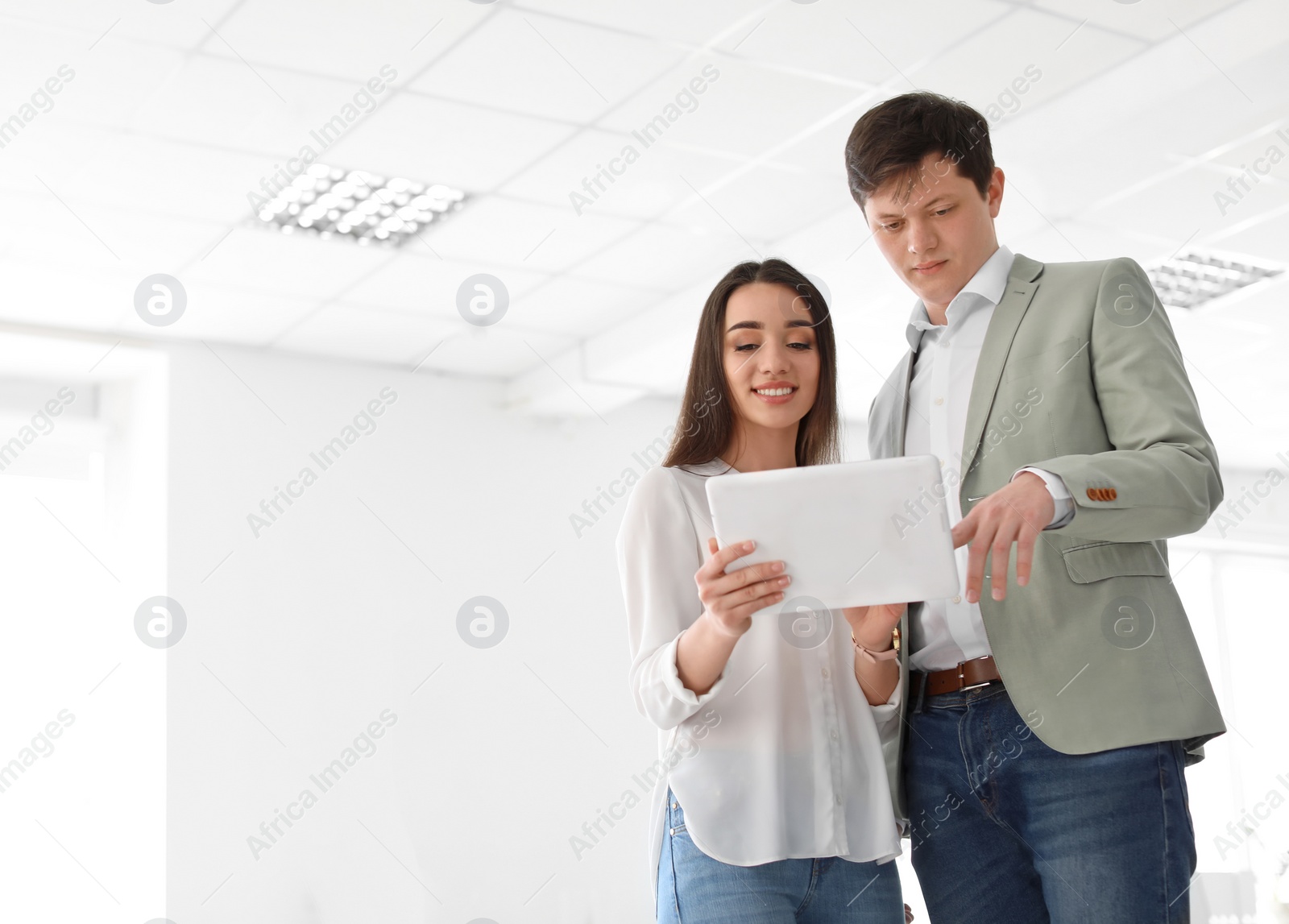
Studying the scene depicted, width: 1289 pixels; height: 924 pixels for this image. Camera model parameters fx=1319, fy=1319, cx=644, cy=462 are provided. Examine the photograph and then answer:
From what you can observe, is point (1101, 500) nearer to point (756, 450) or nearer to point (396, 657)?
point (756, 450)

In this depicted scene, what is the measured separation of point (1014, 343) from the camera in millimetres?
1646

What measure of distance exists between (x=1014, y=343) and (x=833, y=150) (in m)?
3.01

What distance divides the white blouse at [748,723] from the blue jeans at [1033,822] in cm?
6

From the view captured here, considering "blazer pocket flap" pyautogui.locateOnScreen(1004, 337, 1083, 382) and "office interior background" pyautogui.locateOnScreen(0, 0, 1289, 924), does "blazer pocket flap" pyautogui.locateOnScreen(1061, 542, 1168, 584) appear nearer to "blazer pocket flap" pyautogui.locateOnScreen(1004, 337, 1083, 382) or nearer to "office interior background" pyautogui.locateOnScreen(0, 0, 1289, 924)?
"blazer pocket flap" pyautogui.locateOnScreen(1004, 337, 1083, 382)

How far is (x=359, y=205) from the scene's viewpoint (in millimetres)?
4984

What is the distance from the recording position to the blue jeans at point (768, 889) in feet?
5.11

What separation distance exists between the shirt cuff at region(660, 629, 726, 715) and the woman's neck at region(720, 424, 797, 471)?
332 millimetres

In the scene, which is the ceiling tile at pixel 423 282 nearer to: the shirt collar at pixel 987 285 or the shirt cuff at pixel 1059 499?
the shirt collar at pixel 987 285

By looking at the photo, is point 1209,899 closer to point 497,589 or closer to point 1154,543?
point 497,589

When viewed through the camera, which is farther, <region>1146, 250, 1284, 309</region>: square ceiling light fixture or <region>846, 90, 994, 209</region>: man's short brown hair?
<region>1146, 250, 1284, 309</region>: square ceiling light fixture

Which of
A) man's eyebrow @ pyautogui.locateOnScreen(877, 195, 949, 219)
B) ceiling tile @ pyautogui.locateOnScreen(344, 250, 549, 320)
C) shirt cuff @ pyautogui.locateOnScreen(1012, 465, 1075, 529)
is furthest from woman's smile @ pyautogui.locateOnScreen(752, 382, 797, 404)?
ceiling tile @ pyautogui.locateOnScreen(344, 250, 549, 320)

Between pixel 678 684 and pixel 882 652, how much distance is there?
0.89 ft

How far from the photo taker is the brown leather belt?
5.25 ft

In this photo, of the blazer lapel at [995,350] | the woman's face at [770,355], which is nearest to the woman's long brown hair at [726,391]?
the woman's face at [770,355]
